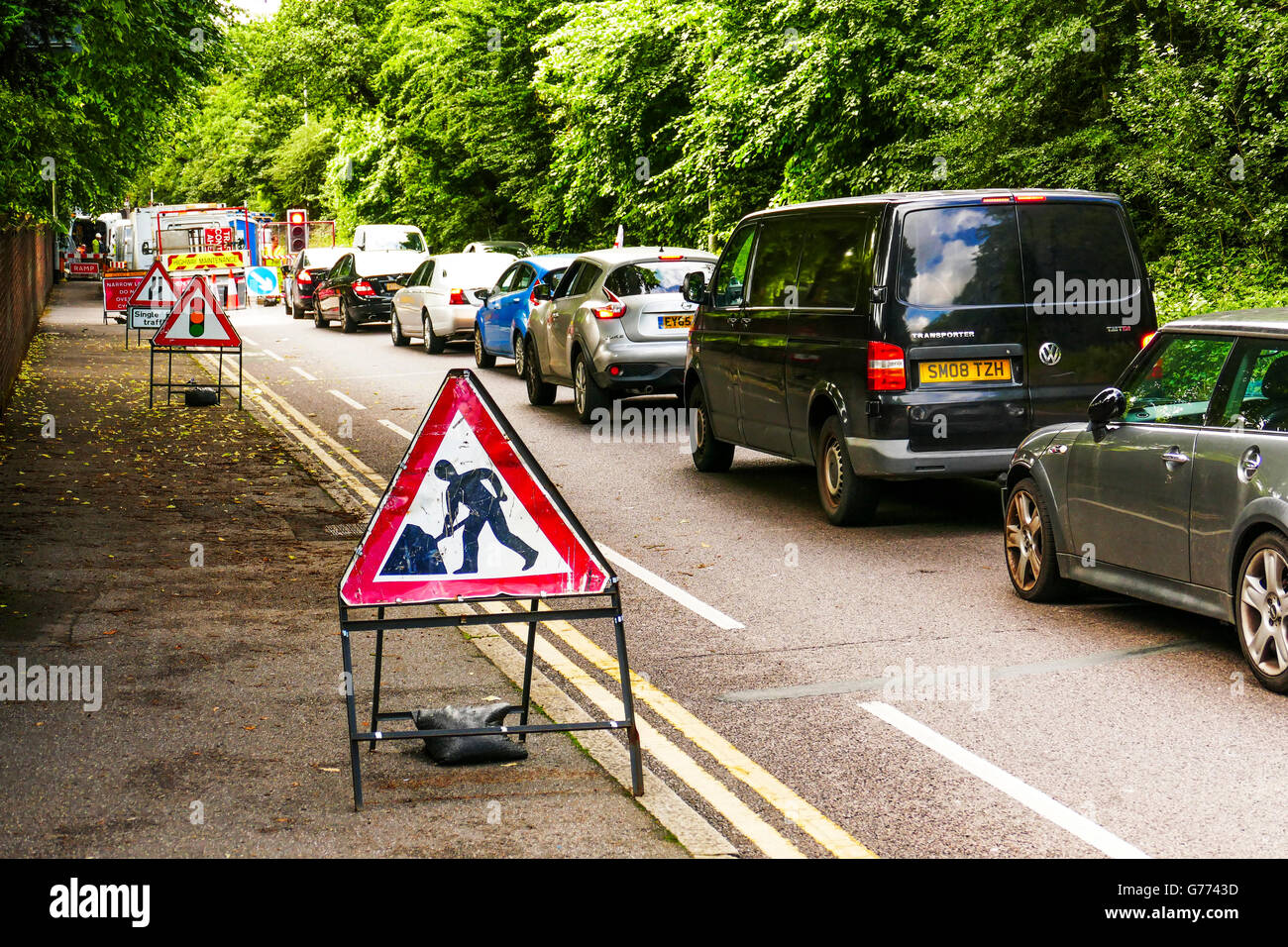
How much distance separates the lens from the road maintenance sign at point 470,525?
5.57m

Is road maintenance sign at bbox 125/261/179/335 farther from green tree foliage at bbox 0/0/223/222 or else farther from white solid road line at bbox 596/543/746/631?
white solid road line at bbox 596/543/746/631

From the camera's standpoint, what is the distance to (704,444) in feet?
46.0

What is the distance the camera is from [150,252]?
48688 mm

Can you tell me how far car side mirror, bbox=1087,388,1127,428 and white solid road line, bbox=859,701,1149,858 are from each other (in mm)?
2113

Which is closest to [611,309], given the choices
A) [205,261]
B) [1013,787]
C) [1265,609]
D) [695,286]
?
[695,286]

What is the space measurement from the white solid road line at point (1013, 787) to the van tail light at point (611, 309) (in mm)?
10787

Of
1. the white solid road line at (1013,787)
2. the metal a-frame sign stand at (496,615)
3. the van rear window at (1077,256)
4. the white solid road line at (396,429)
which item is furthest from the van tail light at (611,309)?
the metal a-frame sign stand at (496,615)

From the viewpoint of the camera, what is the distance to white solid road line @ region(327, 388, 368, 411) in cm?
1991

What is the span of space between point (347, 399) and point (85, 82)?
4.95 m

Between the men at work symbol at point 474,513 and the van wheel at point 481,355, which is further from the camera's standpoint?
the van wheel at point 481,355

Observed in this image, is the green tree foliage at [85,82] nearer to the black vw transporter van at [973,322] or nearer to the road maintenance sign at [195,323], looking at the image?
the road maintenance sign at [195,323]

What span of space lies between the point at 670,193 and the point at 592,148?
3.36 meters

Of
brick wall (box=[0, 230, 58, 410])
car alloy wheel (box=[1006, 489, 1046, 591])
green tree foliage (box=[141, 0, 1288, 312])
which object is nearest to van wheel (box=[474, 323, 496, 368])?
green tree foliage (box=[141, 0, 1288, 312])

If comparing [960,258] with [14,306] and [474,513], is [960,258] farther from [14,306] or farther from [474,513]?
[14,306]
